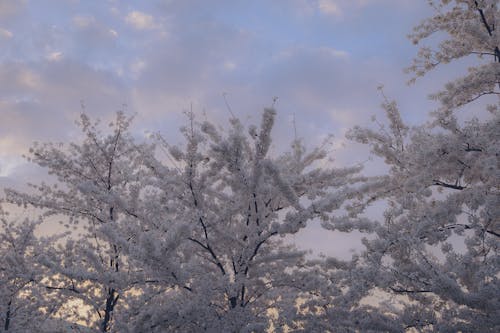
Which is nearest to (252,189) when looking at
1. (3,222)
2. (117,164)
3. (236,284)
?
(236,284)

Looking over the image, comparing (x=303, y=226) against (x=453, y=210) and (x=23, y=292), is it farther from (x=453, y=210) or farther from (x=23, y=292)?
(x=23, y=292)

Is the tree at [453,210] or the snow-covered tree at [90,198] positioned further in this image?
the snow-covered tree at [90,198]


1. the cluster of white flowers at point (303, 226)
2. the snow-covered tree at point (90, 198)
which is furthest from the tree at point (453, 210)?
the snow-covered tree at point (90, 198)

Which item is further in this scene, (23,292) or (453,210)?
(23,292)

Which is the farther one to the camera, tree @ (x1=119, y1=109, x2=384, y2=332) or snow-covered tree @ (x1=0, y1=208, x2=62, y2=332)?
snow-covered tree @ (x1=0, y1=208, x2=62, y2=332)

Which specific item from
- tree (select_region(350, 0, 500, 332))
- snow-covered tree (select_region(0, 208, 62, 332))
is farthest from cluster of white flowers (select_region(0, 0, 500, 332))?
snow-covered tree (select_region(0, 208, 62, 332))

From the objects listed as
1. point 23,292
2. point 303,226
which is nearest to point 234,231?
point 303,226

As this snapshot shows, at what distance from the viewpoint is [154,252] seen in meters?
5.86

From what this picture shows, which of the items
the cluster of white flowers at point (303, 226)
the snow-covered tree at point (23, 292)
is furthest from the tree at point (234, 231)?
the snow-covered tree at point (23, 292)

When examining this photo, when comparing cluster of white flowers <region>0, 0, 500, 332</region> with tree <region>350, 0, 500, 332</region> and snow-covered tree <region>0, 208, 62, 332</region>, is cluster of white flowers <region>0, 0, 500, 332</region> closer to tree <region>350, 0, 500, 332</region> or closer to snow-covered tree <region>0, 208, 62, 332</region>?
tree <region>350, 0, 500, 332</region>

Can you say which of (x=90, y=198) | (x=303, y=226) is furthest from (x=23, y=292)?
(x=303, y=226)

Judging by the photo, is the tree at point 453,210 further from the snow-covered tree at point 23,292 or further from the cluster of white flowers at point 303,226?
→ the snow-covered tree at point 23,292

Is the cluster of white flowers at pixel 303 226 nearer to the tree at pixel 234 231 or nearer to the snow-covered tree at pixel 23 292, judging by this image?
the tree at pixel 234 231

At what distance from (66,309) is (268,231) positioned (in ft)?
28.7
